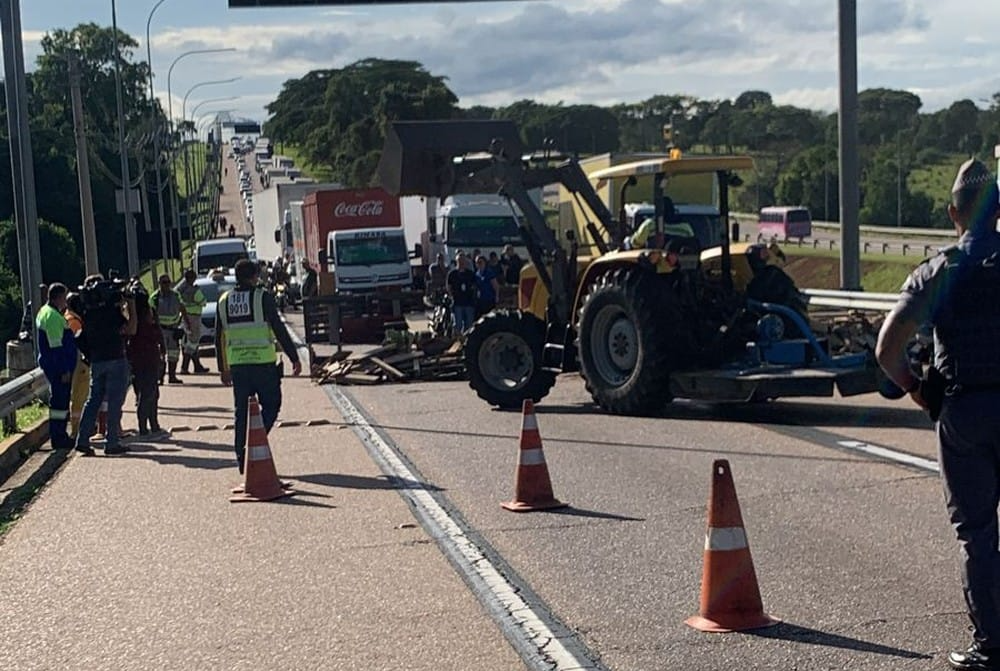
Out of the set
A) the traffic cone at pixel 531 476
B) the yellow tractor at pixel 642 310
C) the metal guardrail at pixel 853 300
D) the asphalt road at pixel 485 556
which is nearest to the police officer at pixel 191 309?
the yellow tractor at pixel 642 310

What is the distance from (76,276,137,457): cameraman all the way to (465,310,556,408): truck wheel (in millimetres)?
4033

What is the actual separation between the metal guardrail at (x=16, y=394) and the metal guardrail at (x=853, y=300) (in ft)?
28.6

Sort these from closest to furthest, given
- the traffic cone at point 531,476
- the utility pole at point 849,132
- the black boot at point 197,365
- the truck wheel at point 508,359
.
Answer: the traffic cone at point 531,476, the truck wheel at point 508,359, the utility pole at point 849,132, the black boot at point 197,365

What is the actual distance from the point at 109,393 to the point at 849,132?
1092cm

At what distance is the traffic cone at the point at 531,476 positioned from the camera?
9977mm

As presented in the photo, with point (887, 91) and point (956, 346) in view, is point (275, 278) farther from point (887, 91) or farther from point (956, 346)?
point (887, 91)

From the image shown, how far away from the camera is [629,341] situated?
15.0 metres

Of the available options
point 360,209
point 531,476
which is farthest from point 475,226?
point 531,476

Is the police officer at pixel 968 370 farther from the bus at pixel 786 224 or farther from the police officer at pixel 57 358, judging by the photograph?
the bus at pixel 786 224

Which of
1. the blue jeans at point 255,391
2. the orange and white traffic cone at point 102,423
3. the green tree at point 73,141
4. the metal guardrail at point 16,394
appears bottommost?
the orange and white traffic cone at point 102,423

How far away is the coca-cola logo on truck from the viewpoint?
135ft

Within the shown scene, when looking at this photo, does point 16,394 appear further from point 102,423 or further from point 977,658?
point 977,658

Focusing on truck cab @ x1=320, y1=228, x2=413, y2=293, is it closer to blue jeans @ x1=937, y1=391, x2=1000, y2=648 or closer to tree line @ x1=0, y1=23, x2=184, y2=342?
tree line @ x1=0, y1=23, x2=184, y2=342

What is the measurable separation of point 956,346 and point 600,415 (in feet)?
32.3
